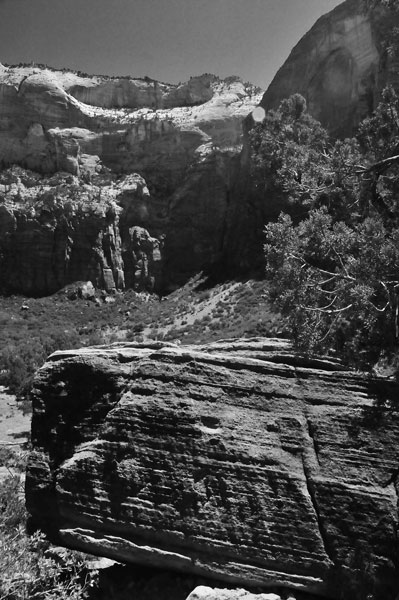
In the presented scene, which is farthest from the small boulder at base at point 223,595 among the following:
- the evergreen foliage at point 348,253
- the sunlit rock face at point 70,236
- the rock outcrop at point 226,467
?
the sunlit rock face at point 70,236

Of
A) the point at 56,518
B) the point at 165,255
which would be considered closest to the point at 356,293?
the point at 56,518

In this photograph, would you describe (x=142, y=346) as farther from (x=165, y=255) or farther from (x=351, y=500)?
(x=165, y=255)

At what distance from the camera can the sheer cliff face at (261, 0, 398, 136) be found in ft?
117

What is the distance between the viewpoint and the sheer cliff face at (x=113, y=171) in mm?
51594

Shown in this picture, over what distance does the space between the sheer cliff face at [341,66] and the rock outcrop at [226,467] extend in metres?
31.3

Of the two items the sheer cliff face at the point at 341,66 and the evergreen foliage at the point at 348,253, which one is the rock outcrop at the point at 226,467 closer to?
the evergreen foliage at the point at 348,253

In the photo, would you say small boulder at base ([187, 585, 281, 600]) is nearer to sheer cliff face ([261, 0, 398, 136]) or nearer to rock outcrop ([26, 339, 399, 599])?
rock outcrop ([26, 339, 399, 599])

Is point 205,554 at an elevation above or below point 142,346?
below

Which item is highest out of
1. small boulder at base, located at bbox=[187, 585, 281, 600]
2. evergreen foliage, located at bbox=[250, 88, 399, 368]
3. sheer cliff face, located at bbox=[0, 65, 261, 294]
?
sheer cliff face, located at bbox=[0, 65, 261, 294]

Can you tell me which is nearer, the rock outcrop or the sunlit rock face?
the rock outcrop

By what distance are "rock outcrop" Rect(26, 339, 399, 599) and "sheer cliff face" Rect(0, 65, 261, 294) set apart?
4455 centimetres

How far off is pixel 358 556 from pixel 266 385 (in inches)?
106

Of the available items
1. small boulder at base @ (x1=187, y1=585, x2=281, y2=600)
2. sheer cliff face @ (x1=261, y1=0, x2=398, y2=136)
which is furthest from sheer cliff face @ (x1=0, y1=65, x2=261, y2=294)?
small boulder at base @ (x1=187, y1=585, x2=281, y2=600)

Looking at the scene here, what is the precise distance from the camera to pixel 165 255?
180 ft
